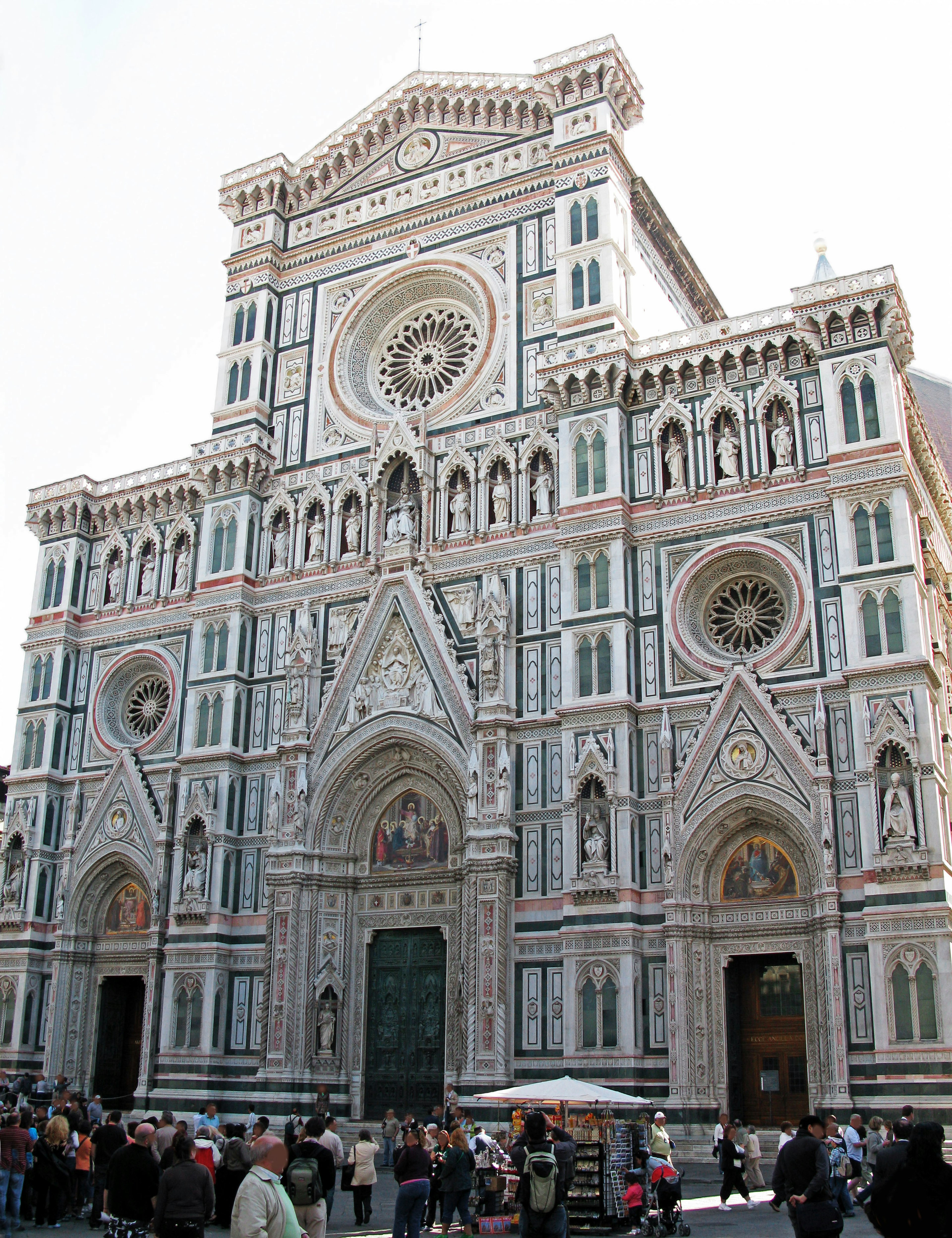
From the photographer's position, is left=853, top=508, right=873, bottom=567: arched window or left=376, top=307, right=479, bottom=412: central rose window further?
left=376, top=307, right=479, bottom=412: central rose window

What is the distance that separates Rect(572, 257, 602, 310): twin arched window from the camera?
30.9 metres

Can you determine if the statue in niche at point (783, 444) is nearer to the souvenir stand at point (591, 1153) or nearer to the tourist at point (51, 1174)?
the souvenir stand at point (591, 1153)

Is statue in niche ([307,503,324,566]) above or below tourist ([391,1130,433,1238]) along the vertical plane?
above

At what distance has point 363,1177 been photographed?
16.9m

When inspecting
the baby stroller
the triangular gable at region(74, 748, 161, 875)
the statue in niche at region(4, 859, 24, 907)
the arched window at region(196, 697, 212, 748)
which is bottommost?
the baby stroller

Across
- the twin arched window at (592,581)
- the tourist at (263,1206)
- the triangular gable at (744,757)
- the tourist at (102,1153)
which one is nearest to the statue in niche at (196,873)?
the twin arched window at (592,581)

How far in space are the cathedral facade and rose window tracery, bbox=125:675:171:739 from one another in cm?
16

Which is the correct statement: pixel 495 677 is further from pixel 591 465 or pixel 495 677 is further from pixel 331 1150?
pixel 331 1150

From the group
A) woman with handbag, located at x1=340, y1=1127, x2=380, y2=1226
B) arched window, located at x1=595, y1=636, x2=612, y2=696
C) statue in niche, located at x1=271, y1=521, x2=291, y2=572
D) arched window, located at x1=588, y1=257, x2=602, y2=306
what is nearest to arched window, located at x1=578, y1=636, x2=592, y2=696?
arched window, located at x1=595, y1=636, x2=612, y2=696

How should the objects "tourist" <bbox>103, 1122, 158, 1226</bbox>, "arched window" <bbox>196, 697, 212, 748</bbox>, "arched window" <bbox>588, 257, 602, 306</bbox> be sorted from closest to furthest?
"tourist" <bbox>103, 1122, 158, 1226</bbox> < "arched window" <bbox>588, 257, 602, 306</bbox> < "arched window" <bbox>196, 697, 212, 748</bbox>

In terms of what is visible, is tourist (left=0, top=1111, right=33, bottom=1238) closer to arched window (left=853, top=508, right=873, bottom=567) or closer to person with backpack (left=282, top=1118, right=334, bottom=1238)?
person with backpack (left=282, top=1118, right=334, bottom=1238)

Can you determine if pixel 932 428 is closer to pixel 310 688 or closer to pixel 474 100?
pixel 474 100

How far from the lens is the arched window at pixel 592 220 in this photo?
3159cm

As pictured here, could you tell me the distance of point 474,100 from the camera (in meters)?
35.2
